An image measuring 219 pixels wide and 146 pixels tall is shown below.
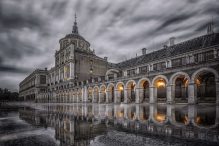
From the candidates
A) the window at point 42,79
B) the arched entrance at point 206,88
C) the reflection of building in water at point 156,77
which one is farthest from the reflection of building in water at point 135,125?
the window at point 42,79

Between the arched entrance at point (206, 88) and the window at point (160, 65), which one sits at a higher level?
the window at point (160, 65)

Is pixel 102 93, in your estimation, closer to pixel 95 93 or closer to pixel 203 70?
pixel 95 93

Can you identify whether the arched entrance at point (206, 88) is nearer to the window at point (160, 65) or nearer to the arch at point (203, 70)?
the arch at point (203, 70)

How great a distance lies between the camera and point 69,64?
170 feet

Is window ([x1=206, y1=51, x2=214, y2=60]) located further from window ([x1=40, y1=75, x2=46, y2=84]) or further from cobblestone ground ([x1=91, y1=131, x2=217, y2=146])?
window ([x1=40, y1=75, x2=46, y2=84])

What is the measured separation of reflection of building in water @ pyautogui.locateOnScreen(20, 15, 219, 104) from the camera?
779 inches

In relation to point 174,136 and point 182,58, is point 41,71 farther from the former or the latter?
point 174,136

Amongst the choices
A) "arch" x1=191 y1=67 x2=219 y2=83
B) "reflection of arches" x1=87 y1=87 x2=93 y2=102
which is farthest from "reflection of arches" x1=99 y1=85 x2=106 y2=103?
"arch" x1=191 y1=67 x2=219 y2=83

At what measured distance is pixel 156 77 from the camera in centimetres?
2266

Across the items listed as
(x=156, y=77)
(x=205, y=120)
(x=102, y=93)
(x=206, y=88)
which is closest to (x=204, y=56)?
(x=206, y=88)

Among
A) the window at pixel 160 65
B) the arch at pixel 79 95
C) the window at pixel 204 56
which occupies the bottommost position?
the arch at pixel 79 95

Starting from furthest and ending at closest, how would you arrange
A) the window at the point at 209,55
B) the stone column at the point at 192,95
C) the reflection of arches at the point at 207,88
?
the window at the point at 209,55
the reflection of arches at the point at 207,88
the stone column at the point at 192,95

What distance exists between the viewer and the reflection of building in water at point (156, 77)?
64.9ft

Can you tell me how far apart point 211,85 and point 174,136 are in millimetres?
22129
